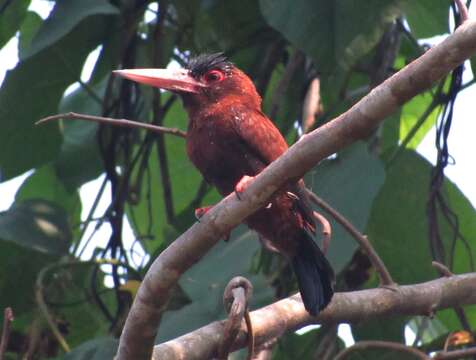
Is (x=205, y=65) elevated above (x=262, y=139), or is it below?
above

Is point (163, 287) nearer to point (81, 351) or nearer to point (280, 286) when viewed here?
point (81, 351)

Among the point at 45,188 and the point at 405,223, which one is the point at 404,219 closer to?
the point at 405,223

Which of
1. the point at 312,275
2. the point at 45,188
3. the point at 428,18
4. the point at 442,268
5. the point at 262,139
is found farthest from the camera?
the point at 45,188

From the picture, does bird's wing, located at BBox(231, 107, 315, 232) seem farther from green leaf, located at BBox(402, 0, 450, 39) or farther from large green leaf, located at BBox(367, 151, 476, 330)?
green leaf, located at BBox(402, 0, 450, 39)

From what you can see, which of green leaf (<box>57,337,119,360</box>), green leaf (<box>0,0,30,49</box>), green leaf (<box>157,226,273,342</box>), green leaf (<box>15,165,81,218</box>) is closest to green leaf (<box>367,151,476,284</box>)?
green leaf (<box>157,226,273,342</box>)

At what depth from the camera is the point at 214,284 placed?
312 centimetres

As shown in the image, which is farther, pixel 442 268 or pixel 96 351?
pixel 96 351

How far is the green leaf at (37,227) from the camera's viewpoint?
3.50 metres

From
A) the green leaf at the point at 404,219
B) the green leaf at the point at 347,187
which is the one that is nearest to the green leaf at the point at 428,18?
the green leaf at the point at 404,219

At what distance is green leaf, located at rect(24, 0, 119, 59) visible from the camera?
3.46 meters

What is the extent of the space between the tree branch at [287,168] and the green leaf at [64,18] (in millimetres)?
1501

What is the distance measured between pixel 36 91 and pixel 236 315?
1.85 metres

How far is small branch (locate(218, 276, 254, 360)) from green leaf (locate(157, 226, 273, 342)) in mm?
675

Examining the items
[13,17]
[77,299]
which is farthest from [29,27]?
[77,299]
